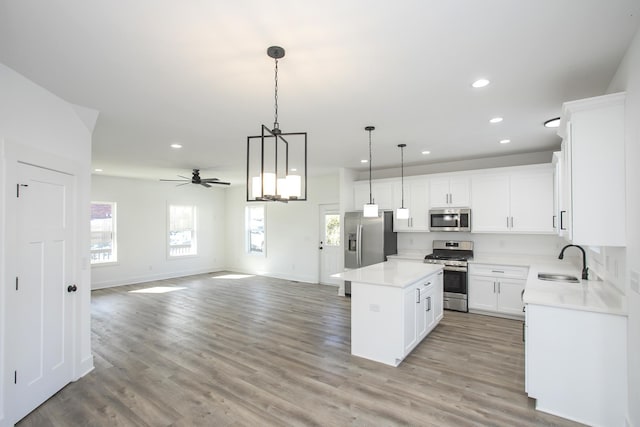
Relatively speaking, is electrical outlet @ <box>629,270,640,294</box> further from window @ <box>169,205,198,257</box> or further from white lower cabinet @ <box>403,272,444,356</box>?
window @ <box>169,205,198,257</box>

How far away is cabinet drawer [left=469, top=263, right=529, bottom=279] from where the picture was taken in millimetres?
4840

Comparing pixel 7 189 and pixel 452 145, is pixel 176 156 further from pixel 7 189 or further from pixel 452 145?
pixel 452 145

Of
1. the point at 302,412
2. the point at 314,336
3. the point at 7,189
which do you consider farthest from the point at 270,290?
the point at 7,189

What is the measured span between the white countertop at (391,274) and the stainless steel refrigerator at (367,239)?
1521mm

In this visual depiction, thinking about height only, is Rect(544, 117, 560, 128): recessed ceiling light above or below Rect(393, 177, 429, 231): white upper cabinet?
above

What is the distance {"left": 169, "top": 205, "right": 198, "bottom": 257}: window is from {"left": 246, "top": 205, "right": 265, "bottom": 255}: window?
5.02 feet

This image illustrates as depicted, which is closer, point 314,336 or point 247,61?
point 247,61

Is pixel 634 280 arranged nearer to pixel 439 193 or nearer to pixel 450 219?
pixel 450 219

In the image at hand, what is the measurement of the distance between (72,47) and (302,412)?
10.1 feet

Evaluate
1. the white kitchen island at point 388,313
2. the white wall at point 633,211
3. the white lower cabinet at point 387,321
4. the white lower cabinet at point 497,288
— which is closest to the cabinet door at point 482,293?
the white lower cabinet at point 497,288

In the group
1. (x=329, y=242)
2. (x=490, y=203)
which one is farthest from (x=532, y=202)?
(x=329, y=242)

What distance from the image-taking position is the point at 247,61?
2.30 m

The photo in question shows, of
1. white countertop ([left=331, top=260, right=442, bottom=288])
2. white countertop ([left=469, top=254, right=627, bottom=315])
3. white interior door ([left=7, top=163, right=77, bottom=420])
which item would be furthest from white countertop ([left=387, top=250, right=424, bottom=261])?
white interior door ([left=7, top=163, right=77, bottom=420])

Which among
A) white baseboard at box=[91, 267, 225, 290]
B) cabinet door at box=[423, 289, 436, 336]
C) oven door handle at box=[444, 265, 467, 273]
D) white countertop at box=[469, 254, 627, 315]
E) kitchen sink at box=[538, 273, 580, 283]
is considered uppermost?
white countertop at box=[469, 254, 627, 315]
